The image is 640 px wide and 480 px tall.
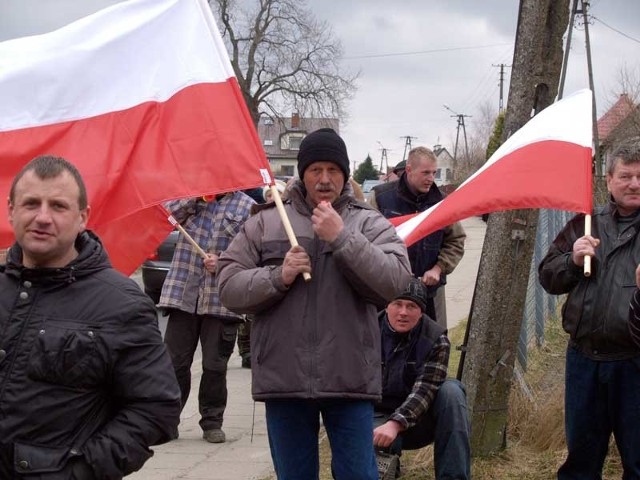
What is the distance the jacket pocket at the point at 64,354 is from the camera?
9.23 feet

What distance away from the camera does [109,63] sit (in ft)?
15.5

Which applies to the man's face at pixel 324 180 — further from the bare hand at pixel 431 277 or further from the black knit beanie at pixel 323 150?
the bare hand at pixel 431 277

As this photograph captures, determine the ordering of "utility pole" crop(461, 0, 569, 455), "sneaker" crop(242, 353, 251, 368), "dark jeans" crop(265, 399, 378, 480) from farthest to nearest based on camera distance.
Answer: "sneaker" crop(242, 353, 251, 368) < "utility pole" crop(461, 0, 569, 455) < "dark jeans" crop(265, 399, 378, 480)

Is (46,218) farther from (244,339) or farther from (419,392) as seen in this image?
(244,339)

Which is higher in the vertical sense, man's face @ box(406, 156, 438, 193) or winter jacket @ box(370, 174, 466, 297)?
man's face @ box(406, 156, 438, 193)

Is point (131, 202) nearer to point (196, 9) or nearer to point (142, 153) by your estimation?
point (142, 153)

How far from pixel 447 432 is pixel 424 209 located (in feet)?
6.51

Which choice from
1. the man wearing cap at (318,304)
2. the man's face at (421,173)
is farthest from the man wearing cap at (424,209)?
the man wearing cap at (318,304)

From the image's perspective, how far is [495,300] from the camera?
5969mm

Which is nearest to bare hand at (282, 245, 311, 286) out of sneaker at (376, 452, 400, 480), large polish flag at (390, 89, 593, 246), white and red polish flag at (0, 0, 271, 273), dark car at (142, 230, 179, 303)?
white and red polish flag at (0, 0, 271, 273)

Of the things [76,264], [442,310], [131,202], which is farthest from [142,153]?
[442,310]

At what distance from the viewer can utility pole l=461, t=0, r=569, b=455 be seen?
5.90 m

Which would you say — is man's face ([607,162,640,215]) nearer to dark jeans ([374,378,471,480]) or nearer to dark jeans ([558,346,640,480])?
dark jeans ([558,346,640,480])

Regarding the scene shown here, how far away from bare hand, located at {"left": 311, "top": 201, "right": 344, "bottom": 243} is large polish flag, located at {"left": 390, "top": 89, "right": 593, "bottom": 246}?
48.9 inches
